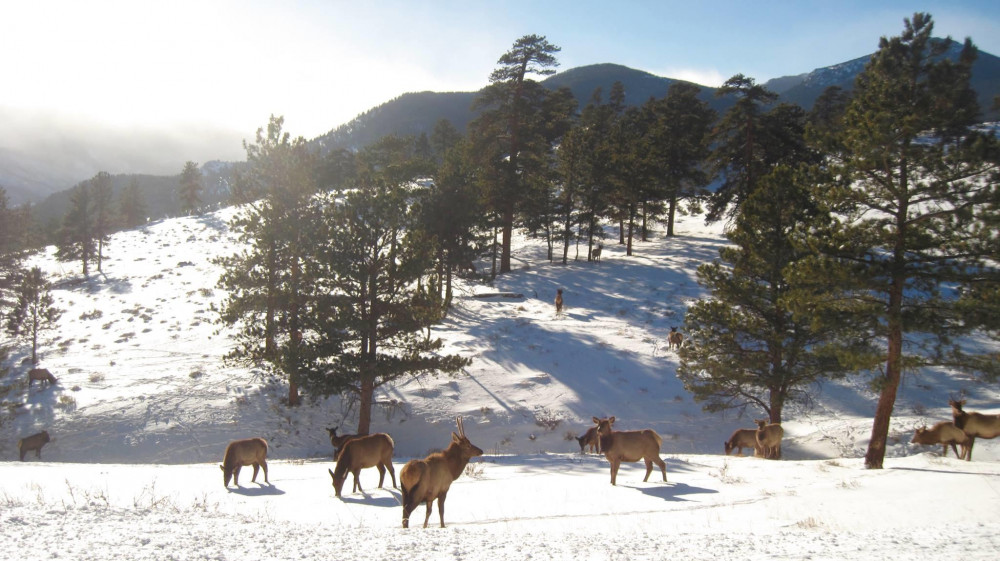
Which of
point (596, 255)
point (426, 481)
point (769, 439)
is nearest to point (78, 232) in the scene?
point (596, 255)

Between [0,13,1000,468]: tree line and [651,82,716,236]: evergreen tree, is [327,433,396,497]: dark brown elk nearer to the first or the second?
[0,13,1000,468]: tree line

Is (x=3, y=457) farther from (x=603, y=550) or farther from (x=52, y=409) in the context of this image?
(x=603, y=550)

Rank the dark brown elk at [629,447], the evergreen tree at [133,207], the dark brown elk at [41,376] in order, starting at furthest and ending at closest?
the evergreen tree at [133,207]
the dark brown elk at [41,376]
the dark brown elk at [629,447]

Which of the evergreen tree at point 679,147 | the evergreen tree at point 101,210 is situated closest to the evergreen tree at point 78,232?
the evergreen tree at point 101,210

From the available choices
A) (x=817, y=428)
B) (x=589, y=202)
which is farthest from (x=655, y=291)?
(x=817, y=428)

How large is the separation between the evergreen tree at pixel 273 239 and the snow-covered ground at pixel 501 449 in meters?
4.20

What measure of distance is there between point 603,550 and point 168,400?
22.0 meters

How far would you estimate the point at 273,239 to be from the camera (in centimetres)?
1980

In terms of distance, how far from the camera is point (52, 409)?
21.7 meters

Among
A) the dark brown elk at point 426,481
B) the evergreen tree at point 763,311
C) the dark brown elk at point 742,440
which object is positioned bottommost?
the dark brown elk at point 742,440

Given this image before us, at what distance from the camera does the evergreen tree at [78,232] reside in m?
52.3

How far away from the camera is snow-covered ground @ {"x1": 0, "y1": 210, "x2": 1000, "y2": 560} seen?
6164mm

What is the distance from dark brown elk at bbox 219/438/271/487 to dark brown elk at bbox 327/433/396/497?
216 cm

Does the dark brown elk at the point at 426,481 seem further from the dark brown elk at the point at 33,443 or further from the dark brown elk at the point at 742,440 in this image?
the dark brown elk at the point at 33,443
